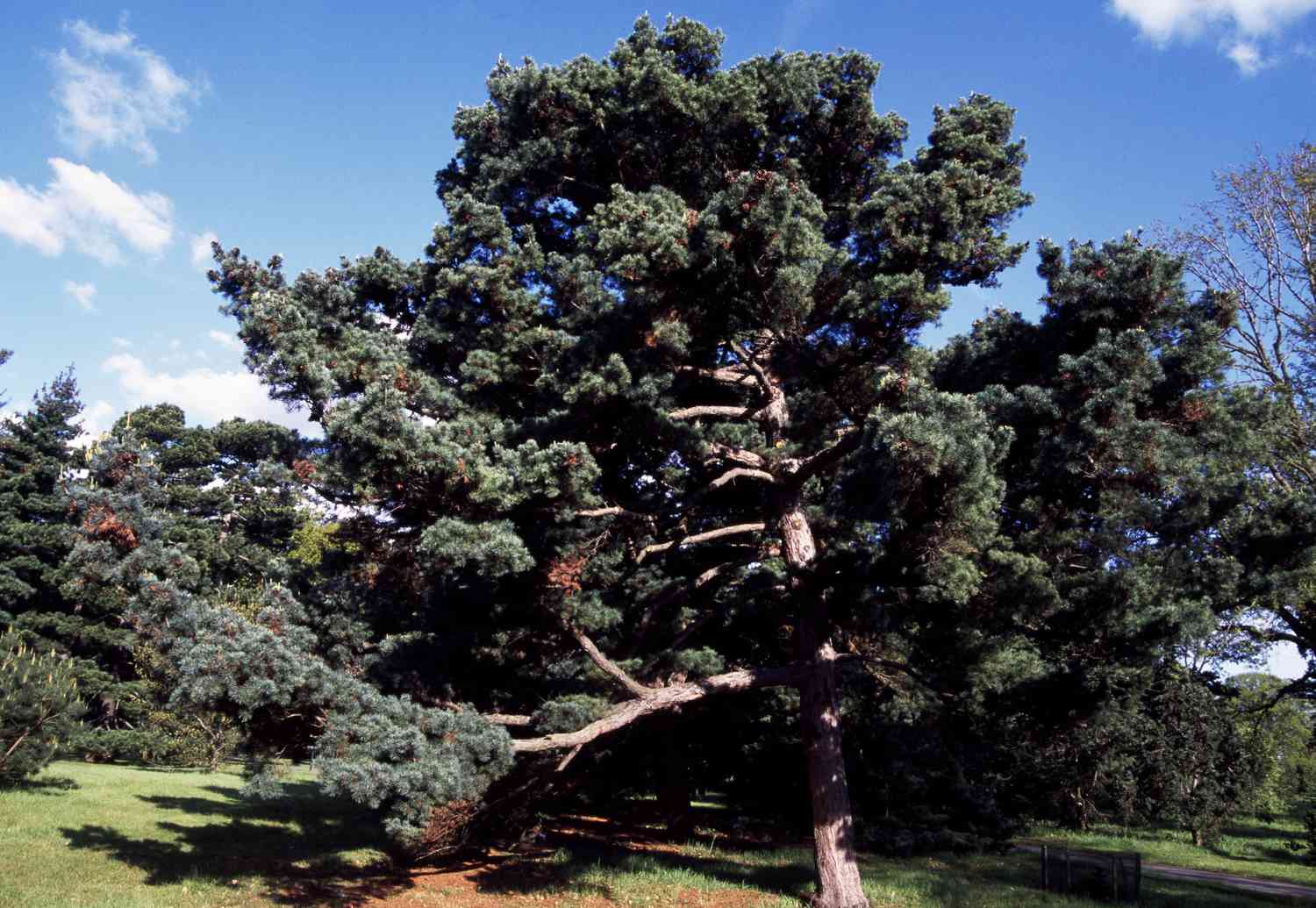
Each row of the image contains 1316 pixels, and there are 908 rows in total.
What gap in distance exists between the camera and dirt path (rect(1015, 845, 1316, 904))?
14844 millimetres

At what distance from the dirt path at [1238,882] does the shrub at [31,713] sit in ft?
74.6

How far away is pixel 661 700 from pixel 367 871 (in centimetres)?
636

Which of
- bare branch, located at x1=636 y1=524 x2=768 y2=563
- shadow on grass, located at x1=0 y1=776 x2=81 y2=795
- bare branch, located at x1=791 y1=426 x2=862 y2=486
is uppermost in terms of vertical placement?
bare branch, located at x1=791 y1=426 x2=862 y2=486

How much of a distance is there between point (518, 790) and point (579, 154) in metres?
9.80

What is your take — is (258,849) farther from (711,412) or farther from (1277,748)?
(1277,748)

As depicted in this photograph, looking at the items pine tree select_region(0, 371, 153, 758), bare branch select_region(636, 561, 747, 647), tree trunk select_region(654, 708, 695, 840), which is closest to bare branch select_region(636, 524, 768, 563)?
bare branch select_region(636, 561, 747, 647)

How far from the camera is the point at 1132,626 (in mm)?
9344

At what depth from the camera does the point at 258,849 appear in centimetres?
1440

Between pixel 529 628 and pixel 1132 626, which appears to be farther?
pixel 529 628

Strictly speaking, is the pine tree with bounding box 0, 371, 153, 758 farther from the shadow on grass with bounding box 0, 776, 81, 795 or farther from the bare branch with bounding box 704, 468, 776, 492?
the bare branch with bounding box 704, 468, 776, 492

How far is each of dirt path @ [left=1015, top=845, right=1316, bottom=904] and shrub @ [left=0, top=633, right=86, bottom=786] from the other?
896 inches

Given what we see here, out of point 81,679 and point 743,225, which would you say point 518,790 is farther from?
point 81,679

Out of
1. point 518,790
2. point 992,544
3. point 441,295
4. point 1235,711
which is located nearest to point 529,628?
point 518,790

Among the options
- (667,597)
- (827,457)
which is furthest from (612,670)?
(827,457)
